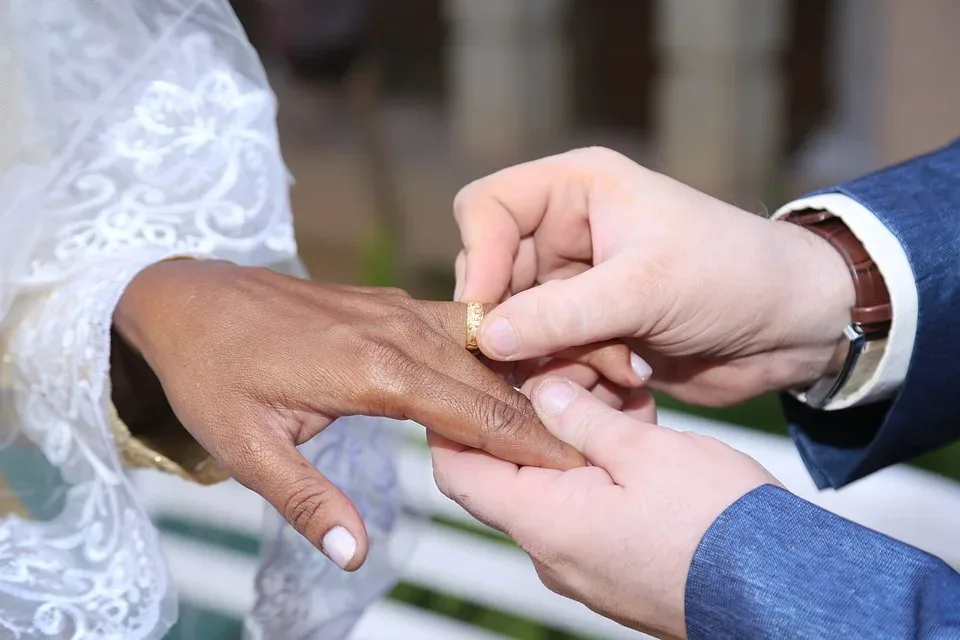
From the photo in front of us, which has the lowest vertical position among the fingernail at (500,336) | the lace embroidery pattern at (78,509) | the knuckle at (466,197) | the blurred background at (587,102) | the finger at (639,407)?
the blurred background at (587,102)

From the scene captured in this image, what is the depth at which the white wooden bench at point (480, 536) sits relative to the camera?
1.40 m

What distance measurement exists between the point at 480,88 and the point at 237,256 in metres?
3.61

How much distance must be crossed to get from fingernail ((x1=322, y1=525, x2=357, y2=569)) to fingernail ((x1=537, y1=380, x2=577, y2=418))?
0.26 meters

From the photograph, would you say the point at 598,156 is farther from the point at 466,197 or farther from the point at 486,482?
the point at 486,482

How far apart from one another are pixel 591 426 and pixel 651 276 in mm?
189

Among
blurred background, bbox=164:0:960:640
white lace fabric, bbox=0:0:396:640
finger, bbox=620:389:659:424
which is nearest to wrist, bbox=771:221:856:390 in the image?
finger, bbox=620:389:659:424

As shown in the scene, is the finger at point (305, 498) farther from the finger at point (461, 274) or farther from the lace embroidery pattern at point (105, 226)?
the finger at point (461, 274)

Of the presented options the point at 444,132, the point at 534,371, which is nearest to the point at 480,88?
the point at 444,132

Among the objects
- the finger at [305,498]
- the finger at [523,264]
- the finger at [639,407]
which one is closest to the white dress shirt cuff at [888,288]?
the finger at [639,407]

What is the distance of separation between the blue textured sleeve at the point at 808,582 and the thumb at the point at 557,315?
277 mm

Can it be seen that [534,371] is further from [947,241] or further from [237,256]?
[947,241]

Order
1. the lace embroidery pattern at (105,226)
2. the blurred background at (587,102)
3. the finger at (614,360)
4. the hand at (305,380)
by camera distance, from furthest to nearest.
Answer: the blurred background at (587,102), the finger at (614,360), the lace embroidery pattern at (105,226), the hand at (305,380)

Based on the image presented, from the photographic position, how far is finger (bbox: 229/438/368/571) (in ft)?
2.87

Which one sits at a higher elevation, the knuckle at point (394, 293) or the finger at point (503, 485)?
the knuckle at point (394, 293)
